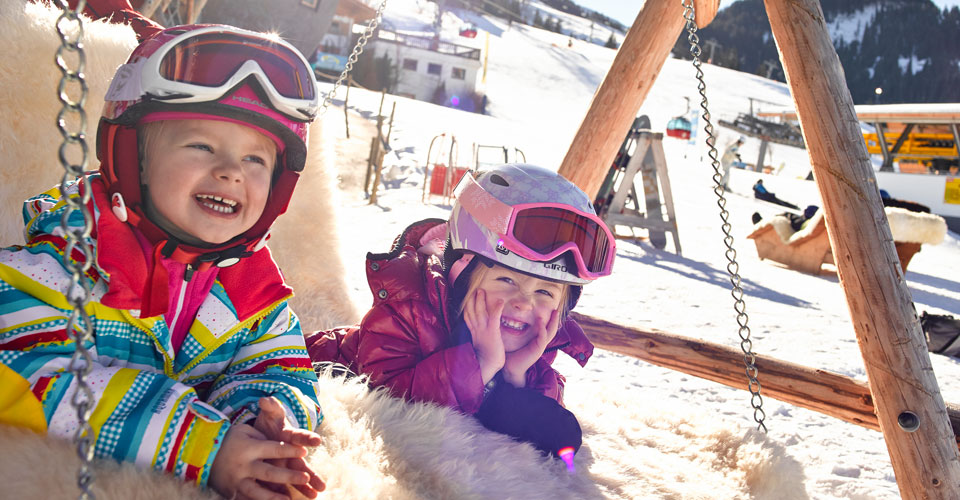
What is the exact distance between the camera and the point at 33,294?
1055mm

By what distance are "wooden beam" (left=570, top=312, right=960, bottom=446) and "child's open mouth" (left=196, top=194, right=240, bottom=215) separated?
169 centimetres

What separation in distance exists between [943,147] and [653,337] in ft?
50.7

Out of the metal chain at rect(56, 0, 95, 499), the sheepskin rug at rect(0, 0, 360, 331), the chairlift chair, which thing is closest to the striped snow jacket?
the metal chain at rect(56, 0, 95, 499)

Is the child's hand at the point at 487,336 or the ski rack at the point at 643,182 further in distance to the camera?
the ski rack at the point at 643,182

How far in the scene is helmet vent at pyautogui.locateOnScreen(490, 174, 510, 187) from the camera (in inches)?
75.1

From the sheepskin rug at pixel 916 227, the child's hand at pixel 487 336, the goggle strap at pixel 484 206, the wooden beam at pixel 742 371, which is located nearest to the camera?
the child's hand at pixel 487 336

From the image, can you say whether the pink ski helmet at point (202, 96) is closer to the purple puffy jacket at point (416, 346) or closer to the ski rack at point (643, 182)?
the purple puffy jacket at point (416, 346)

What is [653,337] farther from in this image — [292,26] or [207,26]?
[292,26]

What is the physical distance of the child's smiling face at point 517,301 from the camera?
176 cm

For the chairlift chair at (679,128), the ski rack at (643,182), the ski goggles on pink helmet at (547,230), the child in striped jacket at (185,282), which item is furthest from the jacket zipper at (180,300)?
the chairlift chair at (679,128)

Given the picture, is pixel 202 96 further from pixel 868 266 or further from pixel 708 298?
pixel 708 298

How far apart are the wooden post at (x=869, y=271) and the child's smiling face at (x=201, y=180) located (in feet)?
5.31

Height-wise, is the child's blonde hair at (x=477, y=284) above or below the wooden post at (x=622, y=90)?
below

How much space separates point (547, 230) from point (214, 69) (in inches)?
37.5
